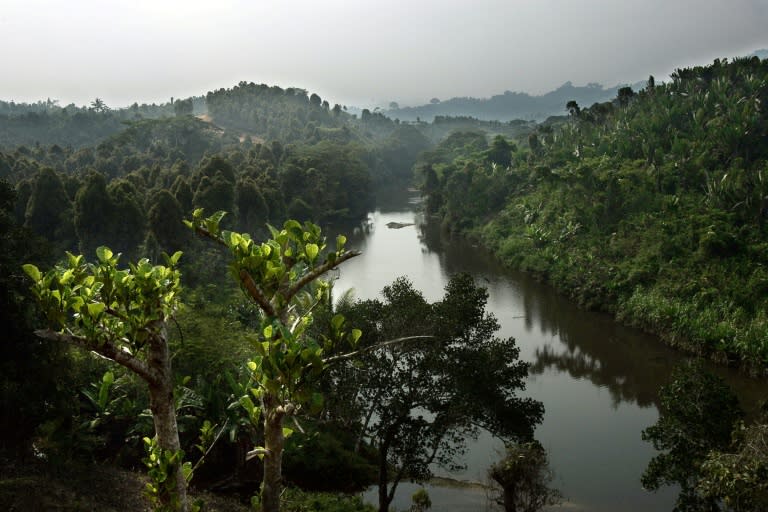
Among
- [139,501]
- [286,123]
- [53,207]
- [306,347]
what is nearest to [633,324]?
[139,501]

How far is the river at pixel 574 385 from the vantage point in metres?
15.8

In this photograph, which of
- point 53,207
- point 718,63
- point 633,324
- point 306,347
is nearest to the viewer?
Answer: point 306,347

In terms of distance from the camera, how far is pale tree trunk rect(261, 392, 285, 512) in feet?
15.0

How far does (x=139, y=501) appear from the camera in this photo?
972cm

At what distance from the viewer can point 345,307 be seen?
17500 mm

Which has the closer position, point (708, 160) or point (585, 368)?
point (585, 368)

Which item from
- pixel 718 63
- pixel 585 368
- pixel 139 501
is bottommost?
pixel 585 368

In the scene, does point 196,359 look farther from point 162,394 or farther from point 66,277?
point 66,277

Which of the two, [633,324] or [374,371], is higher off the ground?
[374,371]

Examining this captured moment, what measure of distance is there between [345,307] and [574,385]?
10.8 m

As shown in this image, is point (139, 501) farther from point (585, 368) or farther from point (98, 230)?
point (98, 230)

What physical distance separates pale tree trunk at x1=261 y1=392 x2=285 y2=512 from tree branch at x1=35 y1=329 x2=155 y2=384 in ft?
3.15

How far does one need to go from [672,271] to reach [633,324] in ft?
12.3

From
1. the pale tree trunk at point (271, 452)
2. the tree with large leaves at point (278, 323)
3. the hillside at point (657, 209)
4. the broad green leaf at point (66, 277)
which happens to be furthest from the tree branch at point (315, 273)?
the hillside at point (657, 209)
